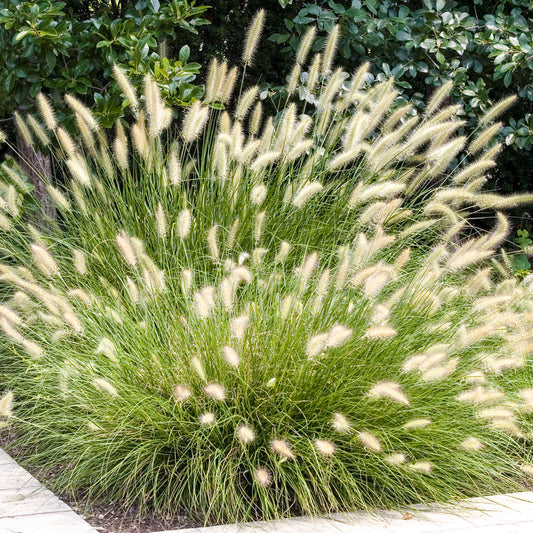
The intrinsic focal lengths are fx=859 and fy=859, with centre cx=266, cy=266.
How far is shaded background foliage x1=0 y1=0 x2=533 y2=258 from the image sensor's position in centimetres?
440

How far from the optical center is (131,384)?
2.97m

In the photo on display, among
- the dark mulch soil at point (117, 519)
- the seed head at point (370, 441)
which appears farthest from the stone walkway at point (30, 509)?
the seed head at point (370, 441)

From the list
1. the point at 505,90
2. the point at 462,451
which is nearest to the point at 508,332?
the point at 462,451

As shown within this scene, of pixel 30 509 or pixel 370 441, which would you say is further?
pixel 30 509

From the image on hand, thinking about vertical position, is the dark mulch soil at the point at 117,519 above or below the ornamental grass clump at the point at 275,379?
below

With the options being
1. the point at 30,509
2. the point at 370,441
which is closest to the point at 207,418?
the point at 370,441

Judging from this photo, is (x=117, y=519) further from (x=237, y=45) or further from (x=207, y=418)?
(x=237, y=45)

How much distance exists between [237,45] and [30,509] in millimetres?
4083

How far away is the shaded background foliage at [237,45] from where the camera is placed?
440 centimetres

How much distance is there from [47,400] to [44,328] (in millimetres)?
446

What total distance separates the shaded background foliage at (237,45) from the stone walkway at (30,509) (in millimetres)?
2089

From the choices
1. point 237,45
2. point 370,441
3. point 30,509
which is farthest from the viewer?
point 237,45

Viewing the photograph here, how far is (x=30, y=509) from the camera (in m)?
2.70

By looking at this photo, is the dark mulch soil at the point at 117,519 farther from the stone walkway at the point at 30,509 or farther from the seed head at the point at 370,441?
the seed head at the point at 370,441
